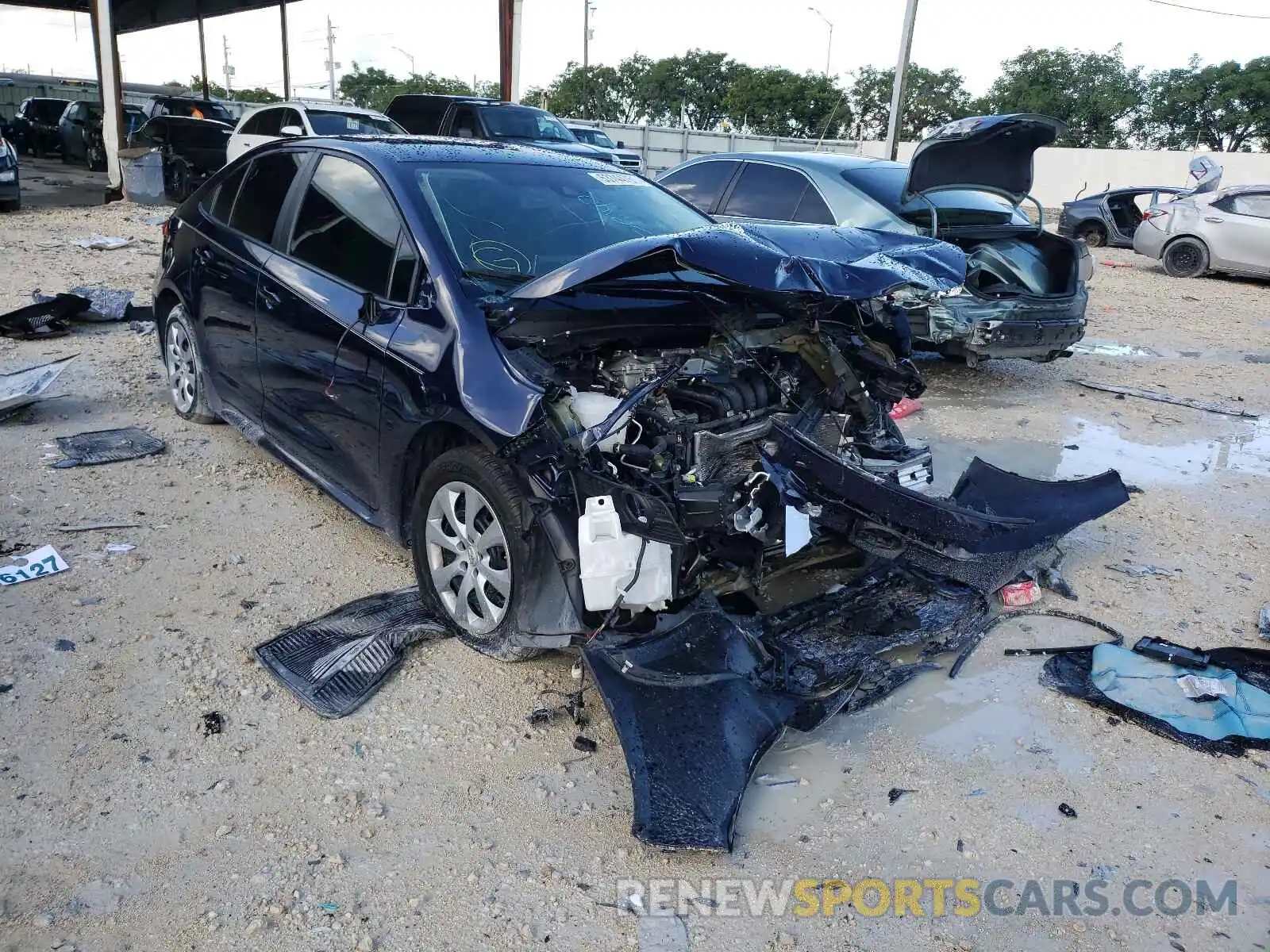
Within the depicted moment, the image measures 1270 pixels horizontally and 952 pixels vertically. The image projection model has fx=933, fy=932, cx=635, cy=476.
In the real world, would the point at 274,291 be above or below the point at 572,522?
above

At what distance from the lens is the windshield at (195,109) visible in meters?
20.1

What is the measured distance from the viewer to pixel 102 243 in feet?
40.3

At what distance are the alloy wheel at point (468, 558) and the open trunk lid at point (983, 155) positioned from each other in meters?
4.72

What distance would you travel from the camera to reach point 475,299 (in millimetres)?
3312

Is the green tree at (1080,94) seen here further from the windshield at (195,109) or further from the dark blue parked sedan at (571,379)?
the dark blue parked sedan at (571,379)

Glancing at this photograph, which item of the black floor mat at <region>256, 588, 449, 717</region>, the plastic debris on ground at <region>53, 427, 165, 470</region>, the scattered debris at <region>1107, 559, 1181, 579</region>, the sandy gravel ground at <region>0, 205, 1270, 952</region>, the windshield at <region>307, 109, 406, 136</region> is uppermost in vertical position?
the windshield at <region>307, 109, 406, 136</region>

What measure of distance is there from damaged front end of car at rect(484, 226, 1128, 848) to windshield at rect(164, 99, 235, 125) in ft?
63.5

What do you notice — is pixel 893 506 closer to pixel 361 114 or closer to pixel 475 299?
pixel 475 299

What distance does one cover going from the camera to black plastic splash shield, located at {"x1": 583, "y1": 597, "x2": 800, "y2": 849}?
249cm

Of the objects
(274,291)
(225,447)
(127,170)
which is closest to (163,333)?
(225,447)

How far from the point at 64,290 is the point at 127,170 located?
822 cm

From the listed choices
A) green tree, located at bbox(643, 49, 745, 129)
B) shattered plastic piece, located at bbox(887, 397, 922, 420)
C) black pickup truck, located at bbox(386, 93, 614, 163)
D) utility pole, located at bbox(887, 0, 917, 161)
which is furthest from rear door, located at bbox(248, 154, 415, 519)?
green tree, located at bbox(643, 49, 745, 129)

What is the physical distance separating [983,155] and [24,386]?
660 centimetres

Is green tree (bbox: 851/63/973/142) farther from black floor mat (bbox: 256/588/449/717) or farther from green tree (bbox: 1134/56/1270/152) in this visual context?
black floor mat (bbox: 256/588/449/717)
